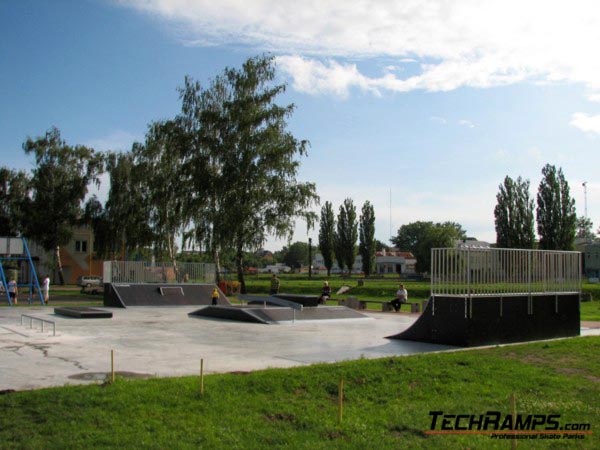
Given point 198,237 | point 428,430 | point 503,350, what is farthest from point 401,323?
point 198,237

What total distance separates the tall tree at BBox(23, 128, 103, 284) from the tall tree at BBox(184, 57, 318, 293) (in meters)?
16.3

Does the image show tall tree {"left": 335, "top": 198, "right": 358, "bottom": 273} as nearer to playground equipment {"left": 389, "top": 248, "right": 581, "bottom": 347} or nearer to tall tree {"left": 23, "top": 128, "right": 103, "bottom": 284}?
tall tree {"left": 23, "top": 128, "right": 103, "bottom": 284}

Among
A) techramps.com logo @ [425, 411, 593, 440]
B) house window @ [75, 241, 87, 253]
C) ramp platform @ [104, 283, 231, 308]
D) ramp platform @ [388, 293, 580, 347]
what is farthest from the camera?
house window @ [75, 241, 87, 253]

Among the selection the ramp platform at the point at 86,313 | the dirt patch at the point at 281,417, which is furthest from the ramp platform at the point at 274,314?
the dirt patch at the point at 281,417

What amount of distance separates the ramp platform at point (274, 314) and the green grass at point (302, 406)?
10.6m

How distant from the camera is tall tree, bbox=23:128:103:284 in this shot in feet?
168

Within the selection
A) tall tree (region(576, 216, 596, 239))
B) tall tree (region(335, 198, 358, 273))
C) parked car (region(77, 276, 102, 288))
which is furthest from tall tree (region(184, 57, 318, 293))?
tall tree (region(576, 216, 596, 239))

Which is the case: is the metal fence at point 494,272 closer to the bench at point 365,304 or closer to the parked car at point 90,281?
the bench at point 365,304

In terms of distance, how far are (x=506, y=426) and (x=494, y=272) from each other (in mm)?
8436

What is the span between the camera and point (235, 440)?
682 cm

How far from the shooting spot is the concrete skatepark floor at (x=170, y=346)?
10695mm

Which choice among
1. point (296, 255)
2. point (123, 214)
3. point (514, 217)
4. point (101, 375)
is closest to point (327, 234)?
point (514, 217)

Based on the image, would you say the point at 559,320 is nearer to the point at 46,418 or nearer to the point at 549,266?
the point at 549,266

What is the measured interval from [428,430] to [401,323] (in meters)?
15.0
